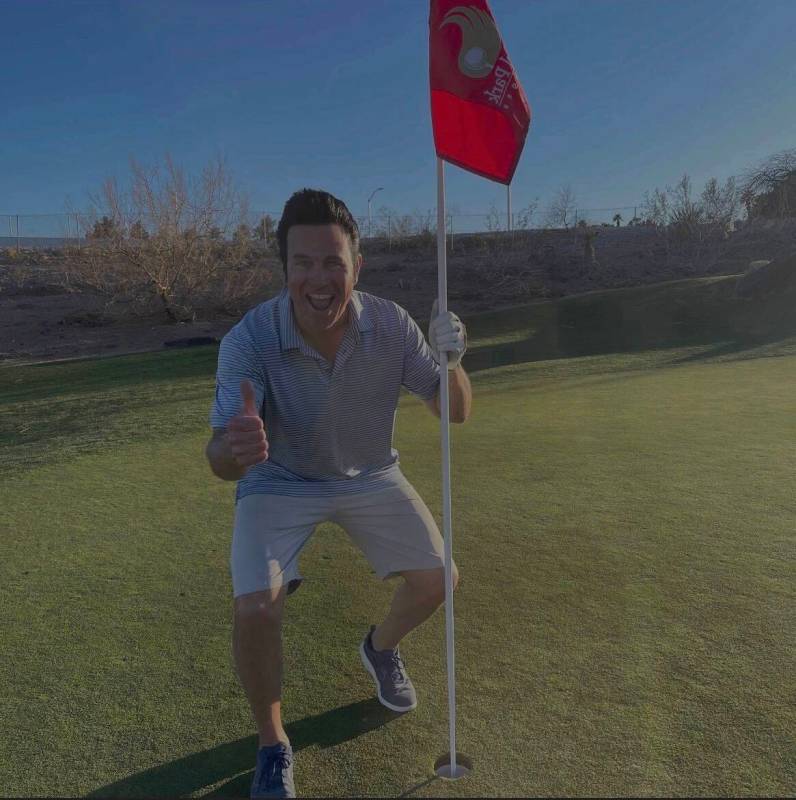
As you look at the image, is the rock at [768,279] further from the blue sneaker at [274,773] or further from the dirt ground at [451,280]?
the blue sneaker at [274,773]

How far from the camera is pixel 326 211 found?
293 centimetres

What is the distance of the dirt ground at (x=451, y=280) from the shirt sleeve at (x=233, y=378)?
15.9 m

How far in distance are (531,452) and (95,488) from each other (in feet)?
10.5

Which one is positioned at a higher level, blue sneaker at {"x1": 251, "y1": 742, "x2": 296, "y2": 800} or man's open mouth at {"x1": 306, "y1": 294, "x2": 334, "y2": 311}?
man's open mouth at {"x1": 306, "y1": 294, "x2": 334, "y2": 311}

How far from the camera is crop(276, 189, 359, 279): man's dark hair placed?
2.93 meters

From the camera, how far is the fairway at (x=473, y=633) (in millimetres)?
2369

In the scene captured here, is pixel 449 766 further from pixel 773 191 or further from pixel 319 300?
pixel 773 191

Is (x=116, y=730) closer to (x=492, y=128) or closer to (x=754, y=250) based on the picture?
(x=492, y=128)

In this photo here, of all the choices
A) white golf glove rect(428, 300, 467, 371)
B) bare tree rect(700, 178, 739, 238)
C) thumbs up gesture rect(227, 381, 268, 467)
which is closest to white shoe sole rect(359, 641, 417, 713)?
thumbs up gesture rect(227, 381, 268, 467)

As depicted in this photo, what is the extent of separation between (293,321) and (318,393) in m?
0.29

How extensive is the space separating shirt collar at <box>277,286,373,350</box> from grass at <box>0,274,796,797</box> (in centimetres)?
121

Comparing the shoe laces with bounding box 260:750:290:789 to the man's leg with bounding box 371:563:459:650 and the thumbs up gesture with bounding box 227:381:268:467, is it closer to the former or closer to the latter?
the man's leg with bounding box 371:563:459:650

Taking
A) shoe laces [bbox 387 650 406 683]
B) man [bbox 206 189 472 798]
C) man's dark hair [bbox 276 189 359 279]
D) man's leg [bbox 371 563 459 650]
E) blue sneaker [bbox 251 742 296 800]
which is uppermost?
man's dark hair [bbox 276 189 359 279]

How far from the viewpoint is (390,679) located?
2719 millimetres
